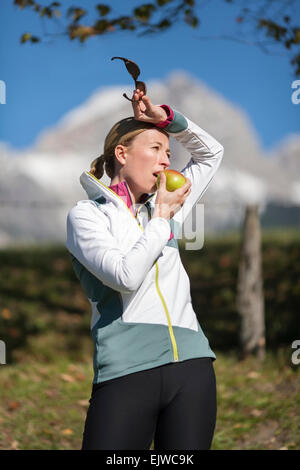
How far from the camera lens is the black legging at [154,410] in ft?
5.93

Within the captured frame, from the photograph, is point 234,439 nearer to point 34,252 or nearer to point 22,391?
point 22,391

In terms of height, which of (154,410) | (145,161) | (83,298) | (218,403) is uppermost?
(145,161)

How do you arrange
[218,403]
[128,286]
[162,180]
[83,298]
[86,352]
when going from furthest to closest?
[83,298]
[86,352]
[218,403]
[162,180]
[128,286]

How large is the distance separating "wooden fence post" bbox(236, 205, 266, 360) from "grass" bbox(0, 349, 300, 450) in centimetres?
15

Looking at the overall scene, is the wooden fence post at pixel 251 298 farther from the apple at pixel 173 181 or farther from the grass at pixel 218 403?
the apple at pixel 173 181

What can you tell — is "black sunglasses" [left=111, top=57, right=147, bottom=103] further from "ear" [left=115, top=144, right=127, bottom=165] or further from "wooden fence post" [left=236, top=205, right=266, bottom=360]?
"wooden fence post" [left=236, top=205, right=266, bottom=360]

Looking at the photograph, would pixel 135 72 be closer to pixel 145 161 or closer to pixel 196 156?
pixel 145 161

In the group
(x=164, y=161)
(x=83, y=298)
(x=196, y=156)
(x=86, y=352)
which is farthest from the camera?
(x=83, y=298)

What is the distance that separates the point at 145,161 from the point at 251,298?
410 centimetres

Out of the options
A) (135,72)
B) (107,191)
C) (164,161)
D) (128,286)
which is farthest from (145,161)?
(128,286)

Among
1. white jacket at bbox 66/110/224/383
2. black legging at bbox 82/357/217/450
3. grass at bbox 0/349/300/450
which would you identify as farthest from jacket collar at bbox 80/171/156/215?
grass at bbox 0/349/300/450

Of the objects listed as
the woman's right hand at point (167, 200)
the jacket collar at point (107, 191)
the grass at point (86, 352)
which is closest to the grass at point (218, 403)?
the grass at point (86, 352)

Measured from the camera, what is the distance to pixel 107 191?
2.02 metres

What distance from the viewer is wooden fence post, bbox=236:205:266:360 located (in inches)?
229
